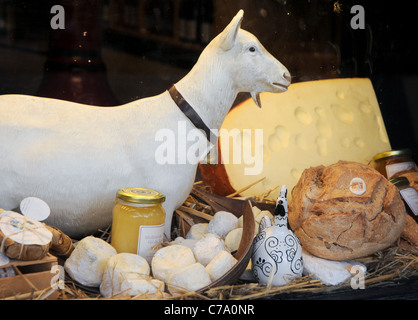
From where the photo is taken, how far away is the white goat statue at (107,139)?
3.42 feet

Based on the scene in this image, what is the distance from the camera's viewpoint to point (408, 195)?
1.25m

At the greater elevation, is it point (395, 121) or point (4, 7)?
point (4, 7)

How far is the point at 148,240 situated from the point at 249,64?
411mm

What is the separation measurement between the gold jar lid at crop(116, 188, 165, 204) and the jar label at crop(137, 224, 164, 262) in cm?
5

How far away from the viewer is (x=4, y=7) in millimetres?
1171

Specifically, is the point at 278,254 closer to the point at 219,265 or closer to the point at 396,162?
the point at 219,265

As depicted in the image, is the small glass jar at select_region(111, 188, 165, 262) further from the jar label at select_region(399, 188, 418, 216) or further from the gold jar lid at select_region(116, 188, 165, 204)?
the jar label at select_region(399, 188, 418, 216)

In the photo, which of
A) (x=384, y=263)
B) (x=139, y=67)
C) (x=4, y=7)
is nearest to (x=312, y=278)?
(x=384, y=263)

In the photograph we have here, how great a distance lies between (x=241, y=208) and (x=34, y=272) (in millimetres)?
530

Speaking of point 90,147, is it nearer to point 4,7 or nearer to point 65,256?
point 65,256

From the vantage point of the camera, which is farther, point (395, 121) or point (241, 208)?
point (395, 121)

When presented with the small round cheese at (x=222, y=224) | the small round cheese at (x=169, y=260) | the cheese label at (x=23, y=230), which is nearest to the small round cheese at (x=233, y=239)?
the small round cheese at (x=222, y=224)

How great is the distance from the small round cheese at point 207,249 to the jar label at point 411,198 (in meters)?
0.49

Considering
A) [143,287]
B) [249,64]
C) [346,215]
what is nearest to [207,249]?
[143,287]
